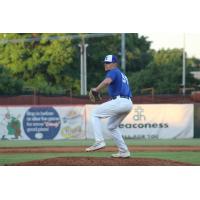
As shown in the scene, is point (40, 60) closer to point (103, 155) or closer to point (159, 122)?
point (159, 122)

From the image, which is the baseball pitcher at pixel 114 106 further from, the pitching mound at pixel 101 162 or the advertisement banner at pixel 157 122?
the advertisement banner at pixel 157 122

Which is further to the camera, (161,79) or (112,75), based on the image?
(161,79)

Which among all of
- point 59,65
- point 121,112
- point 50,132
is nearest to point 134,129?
point 50,132

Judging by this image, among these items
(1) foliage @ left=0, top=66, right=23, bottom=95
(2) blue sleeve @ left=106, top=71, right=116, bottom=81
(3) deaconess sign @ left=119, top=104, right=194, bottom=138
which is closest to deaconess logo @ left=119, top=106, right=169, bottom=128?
(3) deaconess sign @ left=119, top=104, right=194, bottom=138

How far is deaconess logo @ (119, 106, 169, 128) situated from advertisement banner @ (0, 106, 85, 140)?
1.89 m

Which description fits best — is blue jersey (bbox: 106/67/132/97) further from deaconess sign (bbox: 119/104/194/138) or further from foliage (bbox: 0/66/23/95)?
foliage (bbox: 0/66/23/95)

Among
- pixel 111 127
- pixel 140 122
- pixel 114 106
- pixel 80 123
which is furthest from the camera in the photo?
pixel 80 123

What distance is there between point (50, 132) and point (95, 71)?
36.6 meters

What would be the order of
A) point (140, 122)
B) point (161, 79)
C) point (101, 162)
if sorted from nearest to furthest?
1. point (101, 162)
2. point (140, 122)
3. point (161, 79)

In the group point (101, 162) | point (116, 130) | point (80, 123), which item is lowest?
point (80, 123)

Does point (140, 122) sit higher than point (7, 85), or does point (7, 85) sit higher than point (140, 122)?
point (7, 85)

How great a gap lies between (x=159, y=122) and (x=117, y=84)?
13.7 metres

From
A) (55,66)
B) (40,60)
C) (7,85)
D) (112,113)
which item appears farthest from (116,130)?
(40,60)

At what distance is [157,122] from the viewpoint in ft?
85.5
